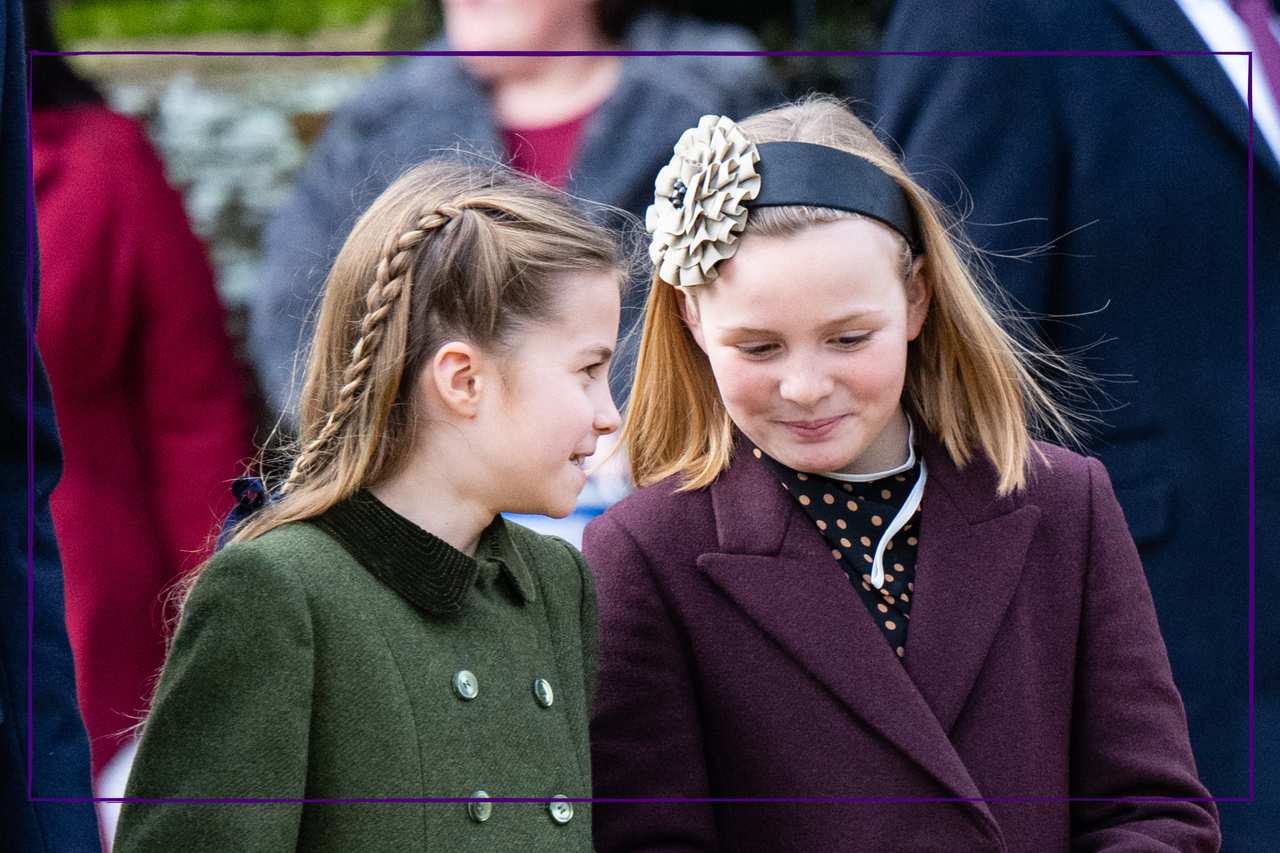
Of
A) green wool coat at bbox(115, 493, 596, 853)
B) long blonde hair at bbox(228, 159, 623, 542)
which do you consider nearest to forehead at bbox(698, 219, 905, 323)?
long blonde hair at bbox(228, 159, 623, 542)

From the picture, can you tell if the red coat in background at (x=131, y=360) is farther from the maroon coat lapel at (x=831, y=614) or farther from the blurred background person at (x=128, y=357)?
the maroon coat lapel at (x=831, y=614)

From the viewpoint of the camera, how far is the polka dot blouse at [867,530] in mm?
1833

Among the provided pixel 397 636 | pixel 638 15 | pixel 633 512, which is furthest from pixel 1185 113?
pixel 397 636

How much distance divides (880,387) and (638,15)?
1034mm

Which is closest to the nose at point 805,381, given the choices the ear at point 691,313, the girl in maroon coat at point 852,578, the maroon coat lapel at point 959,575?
the girl in maroon coat at point 852,578

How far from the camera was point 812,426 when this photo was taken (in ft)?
5.80

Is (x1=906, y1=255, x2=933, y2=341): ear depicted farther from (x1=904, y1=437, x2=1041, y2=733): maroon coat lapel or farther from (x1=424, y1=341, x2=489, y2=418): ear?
(x1=424, y1=341, x2=489, y2=418): ear

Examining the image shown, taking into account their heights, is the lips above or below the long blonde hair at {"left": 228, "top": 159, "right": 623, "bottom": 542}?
below

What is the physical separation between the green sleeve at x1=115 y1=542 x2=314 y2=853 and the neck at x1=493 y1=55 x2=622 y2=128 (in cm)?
91

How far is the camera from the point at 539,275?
5.48ft

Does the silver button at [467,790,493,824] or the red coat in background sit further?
the red coat in background

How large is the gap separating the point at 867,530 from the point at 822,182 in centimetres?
48

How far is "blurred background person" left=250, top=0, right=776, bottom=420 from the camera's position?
1954 mm

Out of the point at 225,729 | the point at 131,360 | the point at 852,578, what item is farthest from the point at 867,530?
the point at 131,360
